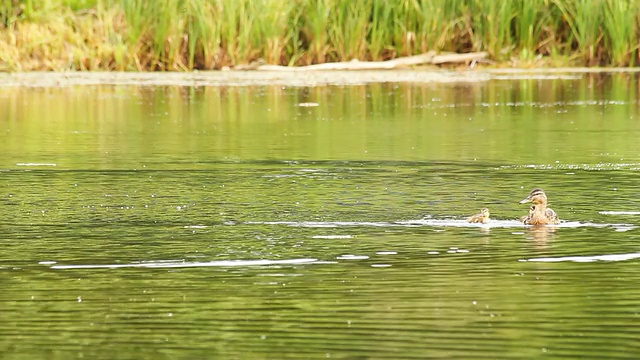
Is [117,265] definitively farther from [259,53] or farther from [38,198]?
[259,53]

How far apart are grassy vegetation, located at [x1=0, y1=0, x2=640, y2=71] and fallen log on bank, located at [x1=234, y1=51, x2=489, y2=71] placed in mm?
228

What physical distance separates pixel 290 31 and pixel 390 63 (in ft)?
5.44

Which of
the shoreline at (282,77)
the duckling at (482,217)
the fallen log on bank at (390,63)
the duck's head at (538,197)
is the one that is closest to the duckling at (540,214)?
the duck's head at (538,197)

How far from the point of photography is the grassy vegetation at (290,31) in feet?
80.5

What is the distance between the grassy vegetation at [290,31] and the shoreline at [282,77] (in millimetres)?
616

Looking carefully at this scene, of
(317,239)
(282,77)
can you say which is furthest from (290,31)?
(317,239)

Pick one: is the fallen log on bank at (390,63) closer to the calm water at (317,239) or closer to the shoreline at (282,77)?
the shoreline at (282,77)

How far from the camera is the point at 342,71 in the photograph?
2455 cm

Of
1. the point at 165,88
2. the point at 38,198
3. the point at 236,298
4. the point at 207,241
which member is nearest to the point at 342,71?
the point at 165,88

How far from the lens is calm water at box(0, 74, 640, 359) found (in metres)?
6.00

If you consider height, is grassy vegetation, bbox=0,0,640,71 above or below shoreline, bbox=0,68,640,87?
above

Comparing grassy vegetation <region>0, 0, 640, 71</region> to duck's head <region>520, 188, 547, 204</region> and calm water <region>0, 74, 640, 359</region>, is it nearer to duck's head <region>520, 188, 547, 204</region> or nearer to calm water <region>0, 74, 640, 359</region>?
calm water <region>0, 74, 640, 359</region>

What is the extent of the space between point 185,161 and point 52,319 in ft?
22.6

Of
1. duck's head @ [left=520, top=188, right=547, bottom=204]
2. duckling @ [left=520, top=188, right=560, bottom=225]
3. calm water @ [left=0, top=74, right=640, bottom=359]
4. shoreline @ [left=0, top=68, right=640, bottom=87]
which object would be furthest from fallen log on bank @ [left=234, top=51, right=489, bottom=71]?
duckling @ [left=520, top=188, right=560, bottom=225]
